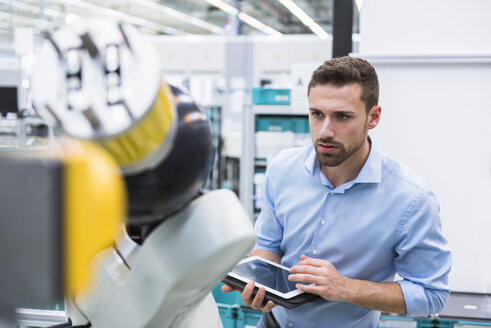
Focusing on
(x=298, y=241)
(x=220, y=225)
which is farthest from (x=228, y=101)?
(x=220, y=225)

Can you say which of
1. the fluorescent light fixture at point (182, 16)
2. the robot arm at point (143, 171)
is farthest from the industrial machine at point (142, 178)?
the fluorescent light fixture at point (182, 16)

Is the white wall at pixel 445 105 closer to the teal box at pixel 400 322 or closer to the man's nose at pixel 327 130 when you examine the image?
the teal box at pixel 400 322

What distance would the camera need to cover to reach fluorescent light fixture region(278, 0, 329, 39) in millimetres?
11562

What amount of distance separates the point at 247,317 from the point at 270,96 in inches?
71.9

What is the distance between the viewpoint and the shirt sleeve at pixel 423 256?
147 cm

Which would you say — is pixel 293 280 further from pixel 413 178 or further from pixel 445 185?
pixel 445 185

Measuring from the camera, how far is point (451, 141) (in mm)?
2725

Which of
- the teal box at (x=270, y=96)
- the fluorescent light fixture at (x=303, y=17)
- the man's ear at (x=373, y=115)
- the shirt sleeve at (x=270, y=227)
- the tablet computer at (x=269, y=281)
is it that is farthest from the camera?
the fluorescent light fixture at (x=303, y=17)

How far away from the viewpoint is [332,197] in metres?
1.62

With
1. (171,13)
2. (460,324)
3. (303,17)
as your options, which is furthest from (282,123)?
(171,13)

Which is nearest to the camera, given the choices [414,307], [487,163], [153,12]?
[414,307]

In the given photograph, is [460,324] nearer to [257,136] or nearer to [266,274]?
[266,274]

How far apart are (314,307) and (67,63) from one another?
4.39 feet

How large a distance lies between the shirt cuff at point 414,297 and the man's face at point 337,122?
0.42m
